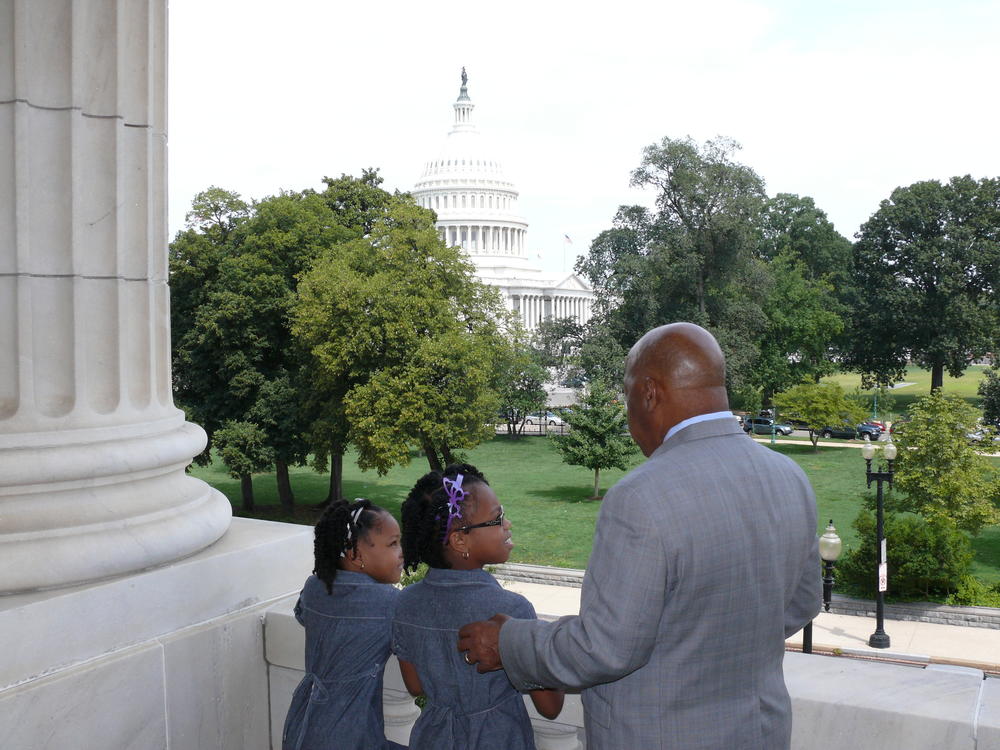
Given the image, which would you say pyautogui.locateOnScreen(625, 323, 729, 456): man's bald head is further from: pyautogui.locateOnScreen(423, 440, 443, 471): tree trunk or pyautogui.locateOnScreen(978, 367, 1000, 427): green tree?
pyautogui.locateOnScreen(978, 367, 1000, 427): green tree

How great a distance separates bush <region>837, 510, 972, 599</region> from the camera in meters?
20.1

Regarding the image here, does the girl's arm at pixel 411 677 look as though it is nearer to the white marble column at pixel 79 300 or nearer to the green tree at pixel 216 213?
the white marble column at pixel 79 300

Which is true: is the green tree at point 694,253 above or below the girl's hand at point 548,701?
above

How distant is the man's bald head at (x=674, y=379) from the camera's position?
2184mm

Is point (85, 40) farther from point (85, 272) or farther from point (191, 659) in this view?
point (191, 659)

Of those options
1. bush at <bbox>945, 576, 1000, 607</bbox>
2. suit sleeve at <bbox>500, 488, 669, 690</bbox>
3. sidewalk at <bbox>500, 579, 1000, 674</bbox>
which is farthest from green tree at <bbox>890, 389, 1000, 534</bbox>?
suit sleeve at <bbox>500, 488, 669, 690</bbox>

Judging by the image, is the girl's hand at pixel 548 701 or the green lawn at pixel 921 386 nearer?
the girl's hand at pixel 548 701

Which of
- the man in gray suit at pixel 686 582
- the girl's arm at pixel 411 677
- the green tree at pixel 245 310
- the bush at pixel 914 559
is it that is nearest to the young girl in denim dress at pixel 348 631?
the girl's arm at pixel 411 677

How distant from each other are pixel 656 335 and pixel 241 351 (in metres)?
26.2

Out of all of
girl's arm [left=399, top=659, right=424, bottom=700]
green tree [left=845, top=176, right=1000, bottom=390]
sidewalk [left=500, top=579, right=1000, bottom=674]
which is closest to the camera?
girl's arm [left=399, top=659, right=424, bottom=700]

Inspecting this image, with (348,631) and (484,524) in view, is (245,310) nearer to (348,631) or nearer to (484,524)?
(348,631)

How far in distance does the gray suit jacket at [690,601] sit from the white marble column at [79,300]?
1.93m

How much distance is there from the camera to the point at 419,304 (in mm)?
26047

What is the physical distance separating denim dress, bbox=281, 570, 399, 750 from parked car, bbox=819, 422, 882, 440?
45.9 meters
